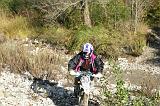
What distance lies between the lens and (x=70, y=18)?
54.1 feet

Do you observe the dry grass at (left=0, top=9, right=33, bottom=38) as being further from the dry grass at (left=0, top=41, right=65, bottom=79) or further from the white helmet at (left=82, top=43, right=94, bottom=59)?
the white helmet at (left=82, top=43, right=94, bottom=59)

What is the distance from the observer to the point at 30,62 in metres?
12.6

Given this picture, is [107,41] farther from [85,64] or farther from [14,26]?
[85,64]

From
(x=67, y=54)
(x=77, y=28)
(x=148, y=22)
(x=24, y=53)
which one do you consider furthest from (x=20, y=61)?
(x=148, y=22)

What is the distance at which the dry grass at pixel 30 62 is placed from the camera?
40.8 feet

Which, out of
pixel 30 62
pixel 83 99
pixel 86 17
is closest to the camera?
pixel 83 99

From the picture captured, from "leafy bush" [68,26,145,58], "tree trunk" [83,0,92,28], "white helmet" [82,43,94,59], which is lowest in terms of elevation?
"leafy bush" [68,26,145,58]

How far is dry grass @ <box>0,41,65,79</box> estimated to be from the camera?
12422 mm

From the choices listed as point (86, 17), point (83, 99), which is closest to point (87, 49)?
point (83, 99)

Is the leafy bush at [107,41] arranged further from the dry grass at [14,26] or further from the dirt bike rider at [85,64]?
the dirt bike rider at [85,64]

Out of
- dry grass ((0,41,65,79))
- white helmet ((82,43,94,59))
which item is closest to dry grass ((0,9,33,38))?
dry grass ((0,41,65,79))

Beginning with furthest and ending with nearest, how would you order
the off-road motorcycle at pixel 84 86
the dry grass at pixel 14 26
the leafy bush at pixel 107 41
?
Result: 1. the dry grass at pixel 14 26
2. the leafy bush at pixel 107 41
3. the off-road motorcycle at pixel 84 86

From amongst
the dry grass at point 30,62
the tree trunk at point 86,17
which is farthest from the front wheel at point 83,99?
the tree trunk at point 86,17

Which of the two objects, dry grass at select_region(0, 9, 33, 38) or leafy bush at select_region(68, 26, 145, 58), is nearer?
leafy bush at select_region(68, 26, 145, 58)
